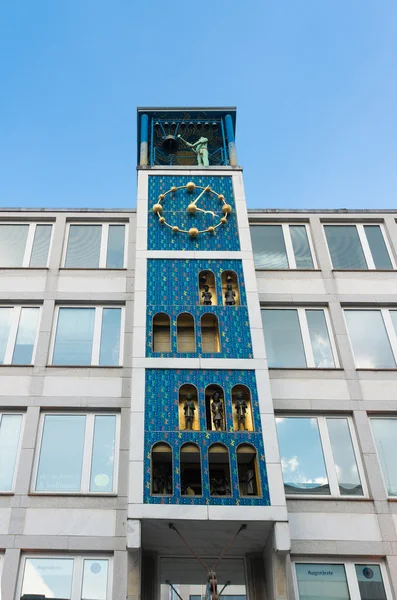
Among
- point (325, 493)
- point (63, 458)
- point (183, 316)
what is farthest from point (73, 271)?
point (325, 493)

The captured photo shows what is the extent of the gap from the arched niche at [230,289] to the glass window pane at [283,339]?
1.54 meters

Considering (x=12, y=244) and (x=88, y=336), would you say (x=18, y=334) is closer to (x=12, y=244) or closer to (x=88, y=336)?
(x=88, y=336)

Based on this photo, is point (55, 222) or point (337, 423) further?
point (55, 222)

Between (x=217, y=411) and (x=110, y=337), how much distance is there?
464 centimetres

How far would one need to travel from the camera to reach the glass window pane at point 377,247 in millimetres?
19384

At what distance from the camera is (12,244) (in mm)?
19484

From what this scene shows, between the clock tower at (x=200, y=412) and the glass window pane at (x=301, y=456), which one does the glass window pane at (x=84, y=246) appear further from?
the glass window pane at (x=301, y=456)

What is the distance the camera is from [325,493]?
14445mm

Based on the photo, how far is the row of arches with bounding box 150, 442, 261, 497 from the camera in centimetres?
1343

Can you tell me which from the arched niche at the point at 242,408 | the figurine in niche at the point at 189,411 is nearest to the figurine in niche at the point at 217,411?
the arched niche at the point at 242,408

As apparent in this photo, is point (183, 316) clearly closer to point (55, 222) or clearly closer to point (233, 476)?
point (233, 476)

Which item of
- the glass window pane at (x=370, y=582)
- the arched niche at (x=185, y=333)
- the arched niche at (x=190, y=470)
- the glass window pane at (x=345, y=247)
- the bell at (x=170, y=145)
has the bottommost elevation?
the glass window pane at (x=370, y=582)

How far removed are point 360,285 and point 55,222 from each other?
34.6 feet

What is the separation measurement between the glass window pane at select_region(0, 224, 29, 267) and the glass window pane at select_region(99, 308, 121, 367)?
3.65m
